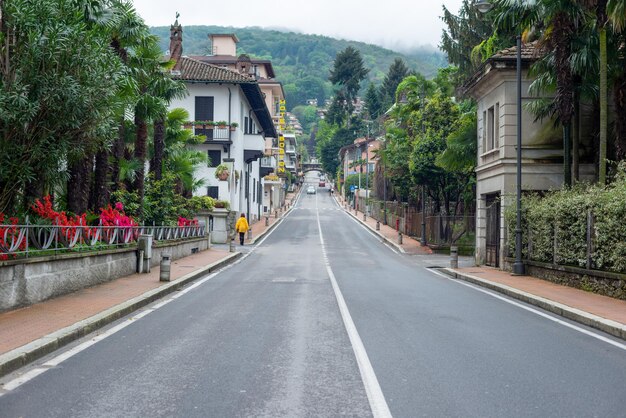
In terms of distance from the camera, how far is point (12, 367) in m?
7.25

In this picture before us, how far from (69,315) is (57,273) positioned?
264cm

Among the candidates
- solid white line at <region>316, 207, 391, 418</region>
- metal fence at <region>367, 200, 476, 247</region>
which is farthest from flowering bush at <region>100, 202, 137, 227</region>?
metal fence at <region>367, 200, 476, 247</region>

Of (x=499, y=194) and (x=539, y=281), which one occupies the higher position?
(x=499, y=194)

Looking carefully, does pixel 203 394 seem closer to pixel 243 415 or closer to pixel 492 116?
pixel 243 415

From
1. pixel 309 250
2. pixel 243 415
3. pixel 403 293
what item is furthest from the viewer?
pixel 309 250

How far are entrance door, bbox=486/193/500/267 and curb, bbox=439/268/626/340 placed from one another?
6499mm

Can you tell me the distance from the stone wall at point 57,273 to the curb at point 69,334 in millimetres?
1532

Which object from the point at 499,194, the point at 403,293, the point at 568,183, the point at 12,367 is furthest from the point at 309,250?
the point at 12,367

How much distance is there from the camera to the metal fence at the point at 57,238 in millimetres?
11320

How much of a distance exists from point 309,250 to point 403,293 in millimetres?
19677

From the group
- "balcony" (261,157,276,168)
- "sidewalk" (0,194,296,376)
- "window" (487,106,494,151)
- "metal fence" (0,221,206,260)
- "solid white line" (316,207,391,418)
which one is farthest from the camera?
"balcony" (261,157,276,168)

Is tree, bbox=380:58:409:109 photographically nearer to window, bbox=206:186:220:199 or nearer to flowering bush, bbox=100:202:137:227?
window, bbox=206:186:220:199

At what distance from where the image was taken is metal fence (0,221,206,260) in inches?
446

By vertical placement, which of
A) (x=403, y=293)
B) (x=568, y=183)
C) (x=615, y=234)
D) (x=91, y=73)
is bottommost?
(x=403, y=293)
